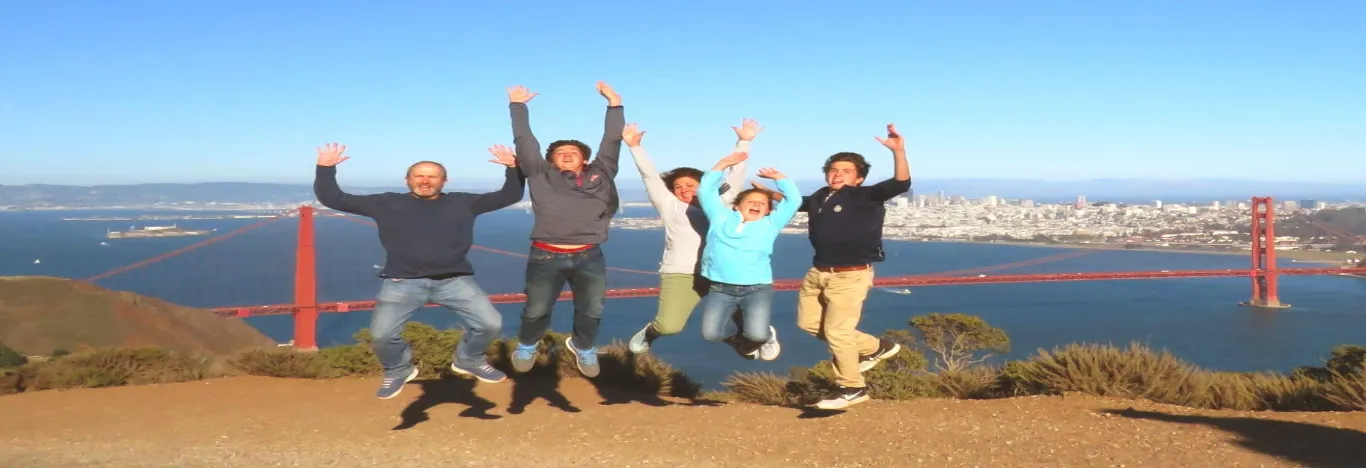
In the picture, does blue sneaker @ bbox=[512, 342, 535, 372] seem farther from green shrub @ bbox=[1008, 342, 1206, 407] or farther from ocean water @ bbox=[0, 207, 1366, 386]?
ocean water @ bbox=[0, 207, 1366, 386]

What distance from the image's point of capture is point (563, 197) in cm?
383

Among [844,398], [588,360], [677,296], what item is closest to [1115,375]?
[844,398]

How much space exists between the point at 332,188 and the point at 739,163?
A: 65.7 inches

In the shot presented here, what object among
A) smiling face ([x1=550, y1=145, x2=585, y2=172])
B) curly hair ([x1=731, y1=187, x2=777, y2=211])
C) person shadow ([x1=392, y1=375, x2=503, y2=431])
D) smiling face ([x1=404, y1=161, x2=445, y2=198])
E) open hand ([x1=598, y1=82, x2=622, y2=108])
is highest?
open hand ([x1=598, y1=82, x2=622, y2=108])

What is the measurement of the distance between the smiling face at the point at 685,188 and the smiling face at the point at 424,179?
1.03 m

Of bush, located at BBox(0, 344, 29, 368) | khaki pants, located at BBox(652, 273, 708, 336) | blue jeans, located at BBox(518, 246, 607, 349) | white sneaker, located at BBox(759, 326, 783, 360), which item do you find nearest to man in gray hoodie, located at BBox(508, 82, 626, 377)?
blue jeans, located at BBox(518, 246, 607, 349)

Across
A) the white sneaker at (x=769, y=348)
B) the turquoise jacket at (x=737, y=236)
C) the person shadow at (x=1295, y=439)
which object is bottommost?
the person shadow at (x=1295, y=439)

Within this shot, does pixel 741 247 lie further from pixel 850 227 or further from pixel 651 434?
pixel 651 434

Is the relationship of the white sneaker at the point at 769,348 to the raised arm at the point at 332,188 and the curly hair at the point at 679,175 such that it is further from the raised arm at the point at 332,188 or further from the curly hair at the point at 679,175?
the raised arm at the point at 332,188

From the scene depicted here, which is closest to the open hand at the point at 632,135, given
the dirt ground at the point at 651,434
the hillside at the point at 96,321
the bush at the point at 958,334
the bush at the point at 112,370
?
the dirt ground at the point at 651,434

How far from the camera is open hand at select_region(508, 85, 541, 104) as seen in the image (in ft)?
13.2

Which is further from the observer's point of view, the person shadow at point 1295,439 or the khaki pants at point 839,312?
the khaki pants at point 839,312

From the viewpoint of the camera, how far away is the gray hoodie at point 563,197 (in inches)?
150

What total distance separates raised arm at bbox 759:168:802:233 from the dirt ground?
93 cm
